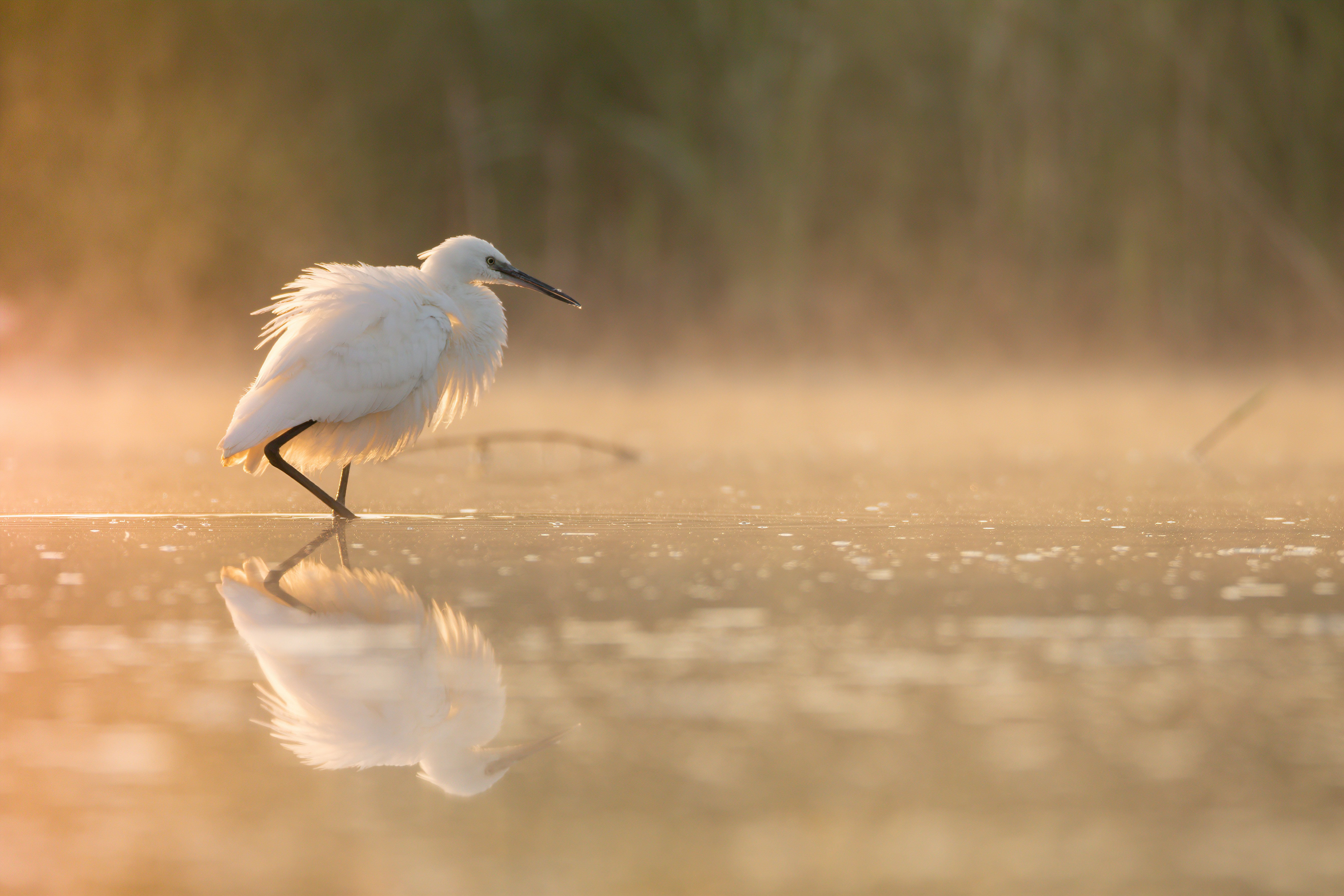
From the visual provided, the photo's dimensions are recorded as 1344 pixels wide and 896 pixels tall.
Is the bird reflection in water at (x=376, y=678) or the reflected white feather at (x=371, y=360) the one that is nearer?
the bird reflection in water at (x=376, y=678)

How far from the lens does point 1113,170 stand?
13.3 meters

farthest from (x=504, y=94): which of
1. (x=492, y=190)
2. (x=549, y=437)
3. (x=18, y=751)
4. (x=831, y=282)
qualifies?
(x=18, y=751)

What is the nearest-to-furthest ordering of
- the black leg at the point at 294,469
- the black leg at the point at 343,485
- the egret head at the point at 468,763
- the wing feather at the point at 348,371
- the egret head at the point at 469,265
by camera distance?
the egret head at the point at 468,763
the wing feather at the point at 348,371
the black leg at the point at 294,469
the black leg at the point at 343,485
the egret head at the point at 469,265

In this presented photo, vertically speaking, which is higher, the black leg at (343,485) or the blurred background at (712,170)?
the blurred background at (712,170)

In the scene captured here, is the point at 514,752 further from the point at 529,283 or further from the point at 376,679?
the point at 529,283

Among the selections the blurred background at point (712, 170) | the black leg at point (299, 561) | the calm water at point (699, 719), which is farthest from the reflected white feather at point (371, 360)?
the blurred background at point (712, 170)

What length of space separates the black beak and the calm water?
193 centimetres

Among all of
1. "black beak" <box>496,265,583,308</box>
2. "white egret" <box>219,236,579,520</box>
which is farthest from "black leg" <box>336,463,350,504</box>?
"black beak" <box>496,265,583,308</box>

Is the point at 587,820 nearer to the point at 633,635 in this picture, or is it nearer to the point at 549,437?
→ the point at 633,635

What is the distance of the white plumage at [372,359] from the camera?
215 inches

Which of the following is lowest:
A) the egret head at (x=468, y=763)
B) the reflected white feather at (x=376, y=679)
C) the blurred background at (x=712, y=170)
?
the egret head at (x=468, y=763)

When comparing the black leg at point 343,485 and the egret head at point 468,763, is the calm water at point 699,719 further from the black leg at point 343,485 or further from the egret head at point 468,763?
the black leg at point 343,485

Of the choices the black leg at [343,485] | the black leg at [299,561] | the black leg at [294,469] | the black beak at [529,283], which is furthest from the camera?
the black beak at [529,283]

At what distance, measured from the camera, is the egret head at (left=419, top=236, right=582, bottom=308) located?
6191mm
